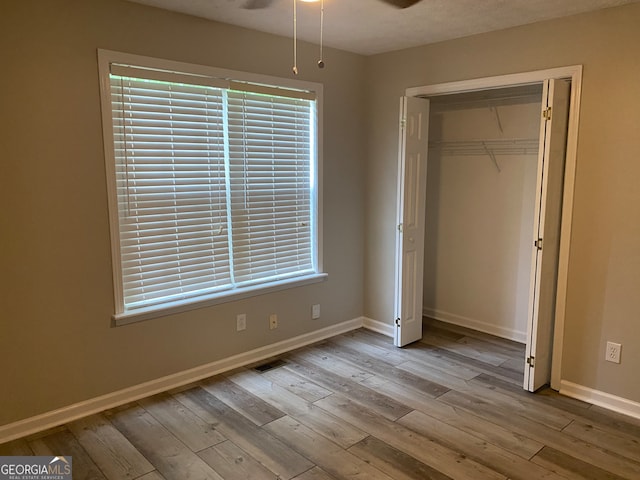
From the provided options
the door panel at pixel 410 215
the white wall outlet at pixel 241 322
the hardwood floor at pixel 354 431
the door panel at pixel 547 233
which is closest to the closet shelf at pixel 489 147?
the door panel at pixel 410 215

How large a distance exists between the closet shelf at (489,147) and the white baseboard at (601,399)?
189cm

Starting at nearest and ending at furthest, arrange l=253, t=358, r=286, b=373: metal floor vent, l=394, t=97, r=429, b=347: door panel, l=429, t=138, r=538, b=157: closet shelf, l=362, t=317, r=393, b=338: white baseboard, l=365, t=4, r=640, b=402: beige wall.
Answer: l=365, t=4, r=640, b=402: beige wall < l=253, t=358, r=286, b=373: metal floor vent < l=394, t=97, r=429, b=347: door panel < l=429, t=138, r=538, b=157: closet shelf < l=362, t=317, r=393, b=338: white baseboard

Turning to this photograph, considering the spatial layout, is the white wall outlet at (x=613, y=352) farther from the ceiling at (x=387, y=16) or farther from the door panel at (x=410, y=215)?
the ceiling at (x=387, y=16)

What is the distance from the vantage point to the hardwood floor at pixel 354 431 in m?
2.34

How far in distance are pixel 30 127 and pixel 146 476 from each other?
1.91 meters

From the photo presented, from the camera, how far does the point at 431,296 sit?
4742 mm

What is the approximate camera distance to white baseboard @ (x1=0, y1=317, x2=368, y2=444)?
8.54 ft

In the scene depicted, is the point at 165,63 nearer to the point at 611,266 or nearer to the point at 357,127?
the point at 357,127

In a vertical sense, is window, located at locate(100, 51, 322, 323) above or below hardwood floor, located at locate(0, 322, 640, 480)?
above

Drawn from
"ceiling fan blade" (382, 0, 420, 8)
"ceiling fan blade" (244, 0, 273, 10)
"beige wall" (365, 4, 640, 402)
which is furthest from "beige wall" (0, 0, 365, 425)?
"beige wall" (365, 4, 640, 402)

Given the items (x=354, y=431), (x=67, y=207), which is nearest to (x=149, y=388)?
(x=67, y=207)

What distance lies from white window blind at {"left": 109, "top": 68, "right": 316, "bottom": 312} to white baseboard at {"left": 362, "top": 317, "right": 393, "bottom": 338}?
0.92 metres

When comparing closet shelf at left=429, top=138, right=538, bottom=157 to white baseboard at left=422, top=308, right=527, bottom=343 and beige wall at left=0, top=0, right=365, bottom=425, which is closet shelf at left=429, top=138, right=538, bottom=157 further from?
beige wall at left=0, top=0, right=365, bottom=425

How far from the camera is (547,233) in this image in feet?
9.80
